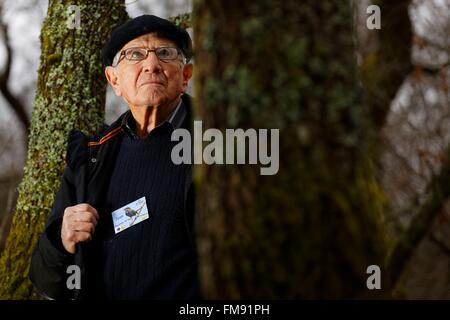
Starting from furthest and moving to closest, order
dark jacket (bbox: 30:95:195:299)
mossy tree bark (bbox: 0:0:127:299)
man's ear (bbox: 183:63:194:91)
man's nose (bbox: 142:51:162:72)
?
mossy tree bark (bbox: 0:0:127:299) → man's ear (bbox: 183:63:194:91) → man's nose (bbox: 142:51:162:72) → dark jacket (bbox: 30:95:195:299)

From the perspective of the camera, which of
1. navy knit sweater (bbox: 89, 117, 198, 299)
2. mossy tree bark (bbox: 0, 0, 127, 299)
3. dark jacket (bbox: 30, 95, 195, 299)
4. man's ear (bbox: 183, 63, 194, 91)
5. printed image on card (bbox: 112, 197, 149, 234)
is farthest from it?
mossy tree bark (bbox: 0, 0, 127, 299)

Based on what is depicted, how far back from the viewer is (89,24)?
402 cm

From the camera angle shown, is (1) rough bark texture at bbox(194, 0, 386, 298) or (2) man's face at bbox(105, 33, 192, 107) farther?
(2) man's face at bbox(105, 33, 192, 107)

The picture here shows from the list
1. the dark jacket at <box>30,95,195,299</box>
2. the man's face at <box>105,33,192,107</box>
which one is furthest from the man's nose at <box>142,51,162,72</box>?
the dark jacket at <box>30,95,195,299</box>

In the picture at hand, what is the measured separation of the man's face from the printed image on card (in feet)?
1.84

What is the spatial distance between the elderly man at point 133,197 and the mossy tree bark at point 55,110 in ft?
2.31

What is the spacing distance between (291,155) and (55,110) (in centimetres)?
273

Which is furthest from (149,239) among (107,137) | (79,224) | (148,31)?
(148,31)

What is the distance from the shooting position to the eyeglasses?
3.11 m

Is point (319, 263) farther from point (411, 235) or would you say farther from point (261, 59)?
point (411, 235)

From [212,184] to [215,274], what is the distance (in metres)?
0.25

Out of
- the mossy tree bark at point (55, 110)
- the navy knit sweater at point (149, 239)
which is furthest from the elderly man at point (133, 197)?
the mossy tree bark at point (55, 110)

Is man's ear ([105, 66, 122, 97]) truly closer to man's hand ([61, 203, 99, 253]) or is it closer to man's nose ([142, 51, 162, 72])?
man's nose ([142, 51, 162, 72])

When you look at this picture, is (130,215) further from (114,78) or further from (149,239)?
(114,78)
